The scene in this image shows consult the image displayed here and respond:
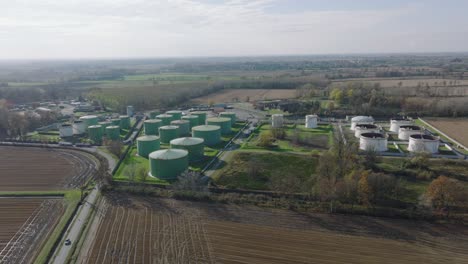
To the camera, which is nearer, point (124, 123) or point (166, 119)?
point (166, 119)

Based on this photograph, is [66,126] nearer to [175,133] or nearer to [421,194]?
[175,133]

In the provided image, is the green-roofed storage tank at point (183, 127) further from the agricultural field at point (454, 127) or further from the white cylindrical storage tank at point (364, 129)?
the agricultural field at point (454, 127)

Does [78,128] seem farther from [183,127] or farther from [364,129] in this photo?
[364,129]

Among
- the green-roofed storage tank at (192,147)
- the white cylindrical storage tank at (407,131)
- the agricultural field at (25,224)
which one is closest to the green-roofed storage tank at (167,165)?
the green-roofed storage tank at (192,147)

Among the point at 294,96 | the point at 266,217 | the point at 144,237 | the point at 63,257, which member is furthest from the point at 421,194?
the point at 294,96

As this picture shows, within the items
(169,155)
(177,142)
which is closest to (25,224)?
(169,155)

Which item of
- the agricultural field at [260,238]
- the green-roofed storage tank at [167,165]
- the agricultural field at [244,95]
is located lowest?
the agricultural field at [260,238]
